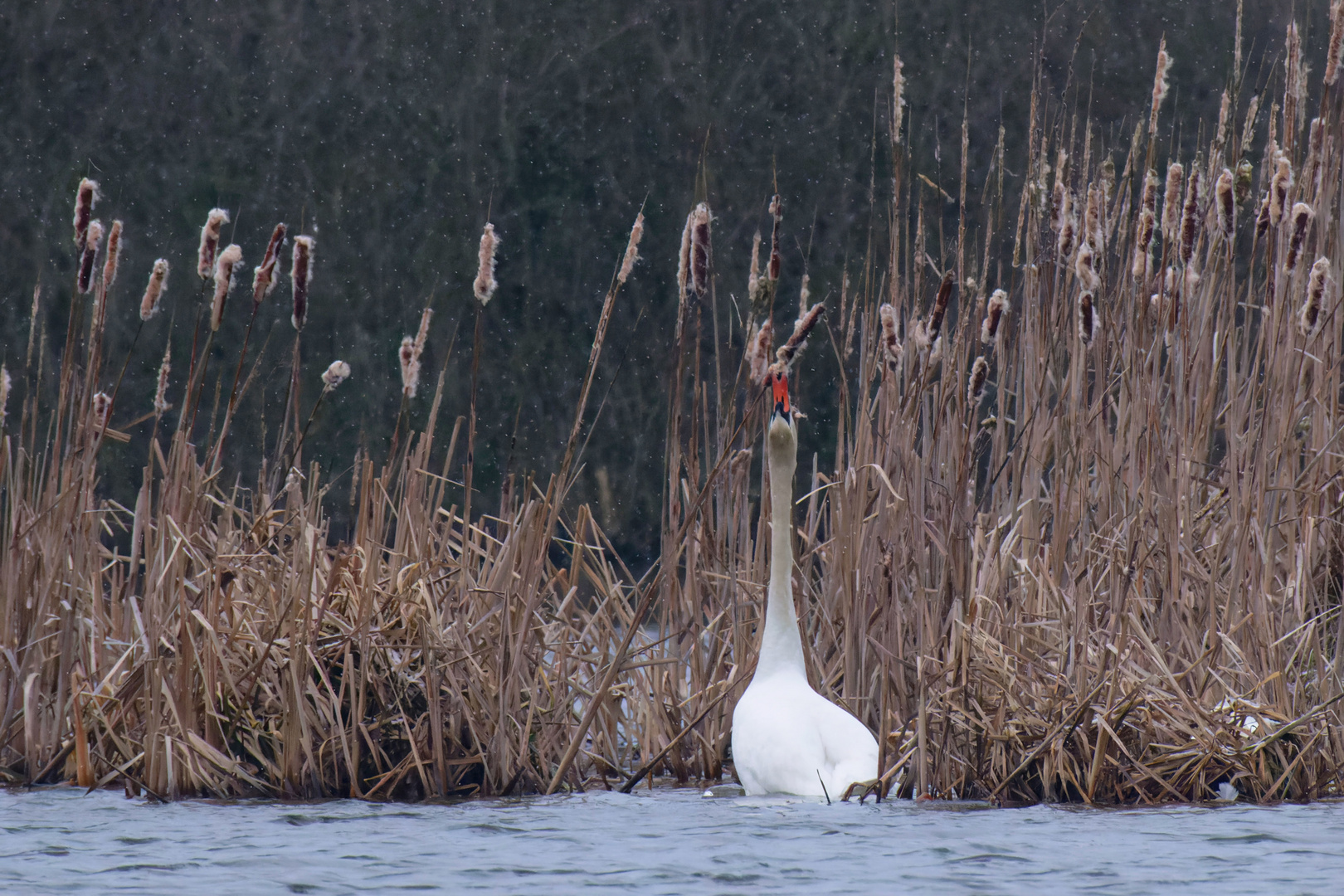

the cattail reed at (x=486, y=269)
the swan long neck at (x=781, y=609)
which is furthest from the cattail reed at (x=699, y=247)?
the swan long neck at (x=781, y=609)

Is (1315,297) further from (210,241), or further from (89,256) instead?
(89,256)

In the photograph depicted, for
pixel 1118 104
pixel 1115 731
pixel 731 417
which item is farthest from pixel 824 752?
pixel 1118 104

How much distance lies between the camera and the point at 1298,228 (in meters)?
4.47

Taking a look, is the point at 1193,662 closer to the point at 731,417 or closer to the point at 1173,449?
the point at 1173,449

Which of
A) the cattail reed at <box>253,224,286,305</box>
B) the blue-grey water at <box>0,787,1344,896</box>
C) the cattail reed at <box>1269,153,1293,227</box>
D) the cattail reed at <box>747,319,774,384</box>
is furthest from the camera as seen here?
the cattail reed at <box>747,319,774,384</box>

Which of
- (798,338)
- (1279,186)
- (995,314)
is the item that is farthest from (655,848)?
(1279,186)

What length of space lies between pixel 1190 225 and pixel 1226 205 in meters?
0.11

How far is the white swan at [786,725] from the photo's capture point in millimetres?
4273

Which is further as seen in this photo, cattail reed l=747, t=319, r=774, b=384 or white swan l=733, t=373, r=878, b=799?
cattail reed l=747, t=319, r=774, b=384

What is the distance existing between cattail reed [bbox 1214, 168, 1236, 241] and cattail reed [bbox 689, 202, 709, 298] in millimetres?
1283

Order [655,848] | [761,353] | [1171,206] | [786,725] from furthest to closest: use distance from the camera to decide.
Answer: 1. [761,353]
2. [1171,206]
3. [786,725]
4. [655,848]

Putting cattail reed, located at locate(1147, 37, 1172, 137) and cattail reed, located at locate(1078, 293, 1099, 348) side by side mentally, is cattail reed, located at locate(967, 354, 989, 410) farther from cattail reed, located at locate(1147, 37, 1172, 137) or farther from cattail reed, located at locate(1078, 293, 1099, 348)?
cattail reed, located at locate(1147, 37, 1172, 137)

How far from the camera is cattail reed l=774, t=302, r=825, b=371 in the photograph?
4414 millimetres

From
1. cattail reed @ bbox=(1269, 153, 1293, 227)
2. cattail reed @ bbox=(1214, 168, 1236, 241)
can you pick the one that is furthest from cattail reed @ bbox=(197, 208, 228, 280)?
cattail reed @ bbox=(1269, 153, 1293, 227)
